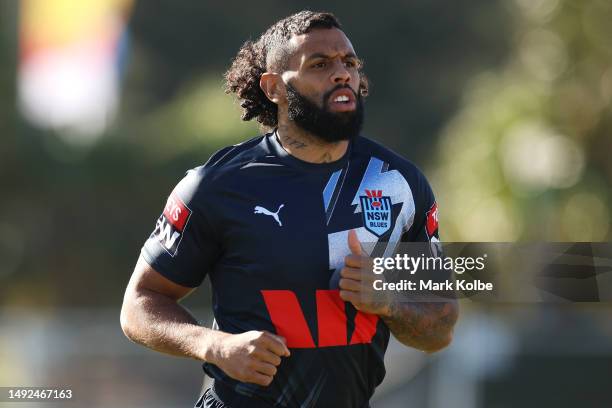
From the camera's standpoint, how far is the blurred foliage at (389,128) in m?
16.0

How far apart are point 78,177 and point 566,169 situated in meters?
12.7

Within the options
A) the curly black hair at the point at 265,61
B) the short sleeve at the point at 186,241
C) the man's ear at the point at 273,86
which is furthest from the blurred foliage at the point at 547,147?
the short sleeve at the point at 186,241

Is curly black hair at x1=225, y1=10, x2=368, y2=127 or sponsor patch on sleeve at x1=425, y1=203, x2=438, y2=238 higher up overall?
curly black hair at x1=225, y1=10, x2=368, y2=127

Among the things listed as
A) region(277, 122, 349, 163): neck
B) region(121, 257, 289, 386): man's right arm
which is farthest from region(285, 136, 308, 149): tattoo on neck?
region(121, 257, 289, 386): man's right arm

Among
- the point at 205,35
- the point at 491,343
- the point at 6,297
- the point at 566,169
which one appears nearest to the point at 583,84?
the point at 566,169

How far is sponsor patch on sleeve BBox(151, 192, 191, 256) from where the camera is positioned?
5449 mm

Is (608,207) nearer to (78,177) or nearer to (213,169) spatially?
(213,169)

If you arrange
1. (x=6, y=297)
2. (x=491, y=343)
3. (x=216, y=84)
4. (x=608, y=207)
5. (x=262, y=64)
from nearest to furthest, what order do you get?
(x=262, y=64), (x=491, y=343), (x=608, y=207), (x=6, y=297), (x=216, y=84)

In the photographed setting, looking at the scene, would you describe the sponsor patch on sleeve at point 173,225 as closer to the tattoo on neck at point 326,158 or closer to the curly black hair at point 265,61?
the tattoo on neck at point 326,158

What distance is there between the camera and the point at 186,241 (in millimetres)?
5426

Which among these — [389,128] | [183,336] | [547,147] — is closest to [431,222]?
[183,336]

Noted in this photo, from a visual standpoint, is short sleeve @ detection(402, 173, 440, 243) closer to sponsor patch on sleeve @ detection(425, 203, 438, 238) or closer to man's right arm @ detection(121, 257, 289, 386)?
sponsor patch on sleeve @ detection(425, 203, 438, 238)

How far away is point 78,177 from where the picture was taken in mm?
25156

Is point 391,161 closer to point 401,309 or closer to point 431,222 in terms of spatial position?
point 431,222
